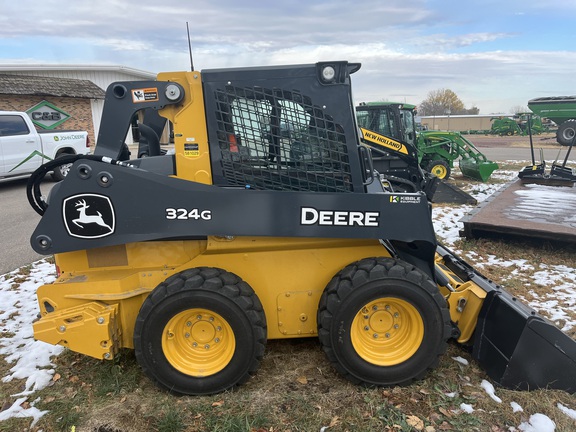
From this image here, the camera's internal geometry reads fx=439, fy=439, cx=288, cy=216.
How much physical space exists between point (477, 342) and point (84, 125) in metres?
21.6

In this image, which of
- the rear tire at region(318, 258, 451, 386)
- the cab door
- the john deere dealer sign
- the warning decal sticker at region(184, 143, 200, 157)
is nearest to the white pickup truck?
the cab door

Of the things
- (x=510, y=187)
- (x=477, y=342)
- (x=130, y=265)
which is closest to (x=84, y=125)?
(x=510, y=187)

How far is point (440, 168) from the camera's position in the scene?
563 inches

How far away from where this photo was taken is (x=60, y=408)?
3033 millimetres

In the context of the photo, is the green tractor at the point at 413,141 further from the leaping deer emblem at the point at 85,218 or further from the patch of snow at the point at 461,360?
the leaping deer emblem at the point at 85,218

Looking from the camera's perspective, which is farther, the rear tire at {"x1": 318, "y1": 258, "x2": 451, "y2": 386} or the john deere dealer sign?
the john deere dealer sign

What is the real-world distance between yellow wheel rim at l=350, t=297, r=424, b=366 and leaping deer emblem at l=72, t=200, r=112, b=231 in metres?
1.89

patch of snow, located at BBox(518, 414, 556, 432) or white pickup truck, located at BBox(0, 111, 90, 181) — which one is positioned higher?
white pickup truck, located at BBox(0, 111, 90, 181)

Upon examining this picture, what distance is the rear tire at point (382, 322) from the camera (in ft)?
10.0

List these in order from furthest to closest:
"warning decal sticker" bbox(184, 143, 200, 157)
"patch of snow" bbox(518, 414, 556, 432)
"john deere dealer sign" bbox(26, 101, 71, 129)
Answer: "john deere dealer sign" bbox(26, 101, 71, 129) → "warning decal sticker" bbox(184, 143, 200, 157) → "patch of snow" bbox(518, 414, 556, 432)

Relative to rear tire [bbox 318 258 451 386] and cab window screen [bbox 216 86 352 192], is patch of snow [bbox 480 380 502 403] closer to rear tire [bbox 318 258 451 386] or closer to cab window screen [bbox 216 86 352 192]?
rear tire [bbox 318 258 451 386]

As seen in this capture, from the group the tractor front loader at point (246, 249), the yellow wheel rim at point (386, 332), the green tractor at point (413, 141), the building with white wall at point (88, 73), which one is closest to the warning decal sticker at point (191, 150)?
the tractor front loader at point (246, 249)

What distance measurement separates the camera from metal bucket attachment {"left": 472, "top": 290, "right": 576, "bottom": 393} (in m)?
2.99

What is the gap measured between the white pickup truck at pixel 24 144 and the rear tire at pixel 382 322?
9.87 metres
